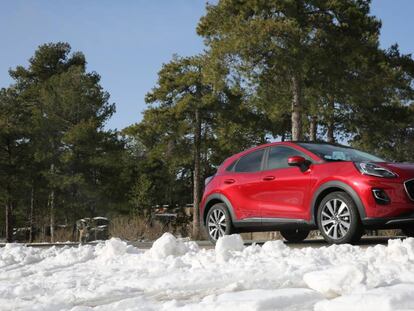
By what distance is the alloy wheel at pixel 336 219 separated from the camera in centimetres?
835

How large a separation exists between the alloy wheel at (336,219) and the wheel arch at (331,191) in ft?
0.55

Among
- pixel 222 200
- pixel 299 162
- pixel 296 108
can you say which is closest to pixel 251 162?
pixel 222 200

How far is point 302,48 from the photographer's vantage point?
75.6 feet

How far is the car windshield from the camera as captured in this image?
9.10 metres

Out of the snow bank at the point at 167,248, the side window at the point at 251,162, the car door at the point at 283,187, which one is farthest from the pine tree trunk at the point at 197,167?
the snow bank at the point at 167,248

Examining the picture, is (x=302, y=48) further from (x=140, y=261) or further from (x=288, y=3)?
(x=140, y=261)

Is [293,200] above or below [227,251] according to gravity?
above

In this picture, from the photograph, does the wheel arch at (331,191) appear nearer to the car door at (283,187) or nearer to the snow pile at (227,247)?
the car door at (283,187)

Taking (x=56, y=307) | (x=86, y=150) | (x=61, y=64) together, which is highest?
(x=61, y=64)

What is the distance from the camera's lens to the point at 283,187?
917 centimetres

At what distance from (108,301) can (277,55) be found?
1889 cm

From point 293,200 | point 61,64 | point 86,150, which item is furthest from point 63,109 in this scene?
point 293,200

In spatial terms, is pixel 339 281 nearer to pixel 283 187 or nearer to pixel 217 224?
pixel 283 187

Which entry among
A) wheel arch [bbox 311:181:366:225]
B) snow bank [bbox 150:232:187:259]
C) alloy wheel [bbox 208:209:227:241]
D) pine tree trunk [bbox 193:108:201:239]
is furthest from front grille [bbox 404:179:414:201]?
pine tree trunk [bbox 193:108:201:239]
